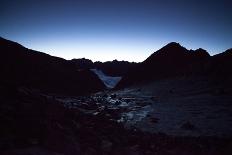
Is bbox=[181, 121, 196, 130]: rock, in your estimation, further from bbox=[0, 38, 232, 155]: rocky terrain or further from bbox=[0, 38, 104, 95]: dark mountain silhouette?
bbox=[0, 38, 104, 95]: dark mountain silhouette

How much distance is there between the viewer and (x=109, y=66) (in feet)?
288

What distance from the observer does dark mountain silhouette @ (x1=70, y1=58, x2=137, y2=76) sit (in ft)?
279

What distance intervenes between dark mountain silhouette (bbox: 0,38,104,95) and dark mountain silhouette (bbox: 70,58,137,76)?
33.5 metres

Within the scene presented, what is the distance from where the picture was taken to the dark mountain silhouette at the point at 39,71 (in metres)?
36.7

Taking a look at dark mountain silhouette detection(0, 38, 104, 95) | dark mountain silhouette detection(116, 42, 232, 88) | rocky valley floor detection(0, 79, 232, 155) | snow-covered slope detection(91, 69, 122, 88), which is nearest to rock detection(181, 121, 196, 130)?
rocky valley floor detection(0, 79, 232, 155)

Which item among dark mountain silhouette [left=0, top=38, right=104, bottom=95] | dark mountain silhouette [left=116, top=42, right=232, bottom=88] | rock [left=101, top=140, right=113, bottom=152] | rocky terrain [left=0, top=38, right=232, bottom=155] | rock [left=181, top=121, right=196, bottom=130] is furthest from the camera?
dark mountain silhouette [left=116, top=42, right=232, bottom=88]

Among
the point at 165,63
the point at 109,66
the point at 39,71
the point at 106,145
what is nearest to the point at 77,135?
the point at 106,145

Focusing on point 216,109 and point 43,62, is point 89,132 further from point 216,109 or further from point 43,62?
point 43,62

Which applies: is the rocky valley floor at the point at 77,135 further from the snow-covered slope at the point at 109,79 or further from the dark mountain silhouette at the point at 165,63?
the snow-covered slope at the point at 109,79

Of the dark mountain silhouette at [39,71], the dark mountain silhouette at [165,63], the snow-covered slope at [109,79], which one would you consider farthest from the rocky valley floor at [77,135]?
the snow-covered slope at [109,79]

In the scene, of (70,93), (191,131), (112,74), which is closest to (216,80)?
(191,131)

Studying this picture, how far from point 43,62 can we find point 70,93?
27.0ft

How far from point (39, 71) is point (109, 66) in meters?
47.8

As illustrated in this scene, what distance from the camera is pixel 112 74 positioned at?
3319 inches
